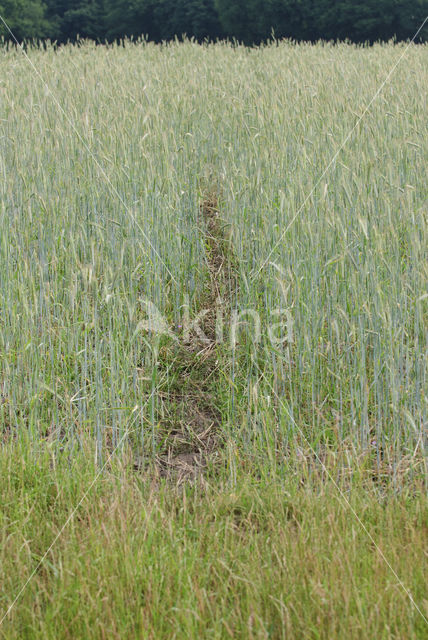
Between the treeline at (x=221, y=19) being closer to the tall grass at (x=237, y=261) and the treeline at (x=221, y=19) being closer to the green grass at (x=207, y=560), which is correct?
the tall grass at (x=237, y=261)

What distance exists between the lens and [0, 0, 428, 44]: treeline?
10305 mm

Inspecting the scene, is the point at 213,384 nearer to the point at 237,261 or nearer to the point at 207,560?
the point at 237,261

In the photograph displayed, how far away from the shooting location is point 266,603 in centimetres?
121

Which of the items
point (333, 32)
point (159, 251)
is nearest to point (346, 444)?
point (159, 251)

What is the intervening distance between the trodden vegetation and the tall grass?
0.05 ft

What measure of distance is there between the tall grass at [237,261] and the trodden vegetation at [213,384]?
→ 0.01 m

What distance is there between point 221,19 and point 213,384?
1117 centimetres

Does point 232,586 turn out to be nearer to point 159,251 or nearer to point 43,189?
point 159,251

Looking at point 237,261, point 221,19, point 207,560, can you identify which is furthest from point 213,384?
point 221,19

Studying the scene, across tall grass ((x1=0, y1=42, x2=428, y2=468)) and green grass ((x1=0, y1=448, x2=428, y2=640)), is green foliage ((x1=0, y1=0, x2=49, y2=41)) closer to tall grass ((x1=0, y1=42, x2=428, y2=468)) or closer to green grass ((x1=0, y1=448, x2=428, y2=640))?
tall grass ((x1=0, y1=42, x2=428, y2=468))

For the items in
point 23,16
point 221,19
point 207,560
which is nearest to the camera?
point 207,560

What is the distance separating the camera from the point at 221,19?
A: 11.9 m

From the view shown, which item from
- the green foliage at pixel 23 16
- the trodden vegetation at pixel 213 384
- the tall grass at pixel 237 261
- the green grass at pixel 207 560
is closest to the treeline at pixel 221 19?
the green foliage at pixel 23 16

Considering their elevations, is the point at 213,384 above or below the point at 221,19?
below
